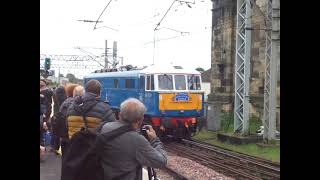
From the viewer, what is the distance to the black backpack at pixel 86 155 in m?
3.84

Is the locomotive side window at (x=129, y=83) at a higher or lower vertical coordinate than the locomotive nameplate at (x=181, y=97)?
higher

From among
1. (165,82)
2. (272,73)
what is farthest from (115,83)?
(272,73)

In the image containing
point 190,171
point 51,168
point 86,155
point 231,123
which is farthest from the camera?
point 231,123

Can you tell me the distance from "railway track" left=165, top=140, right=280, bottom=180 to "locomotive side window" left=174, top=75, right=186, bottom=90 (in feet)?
6.78

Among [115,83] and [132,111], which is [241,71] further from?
[132,111]

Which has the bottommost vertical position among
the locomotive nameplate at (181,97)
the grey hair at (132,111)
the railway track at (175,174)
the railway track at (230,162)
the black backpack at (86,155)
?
the railway track at (230,162)

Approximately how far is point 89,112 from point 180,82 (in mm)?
12899

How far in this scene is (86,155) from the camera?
3832 mm

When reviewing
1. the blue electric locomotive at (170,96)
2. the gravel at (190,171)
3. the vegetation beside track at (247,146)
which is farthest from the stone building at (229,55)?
the gravel at (190,171)

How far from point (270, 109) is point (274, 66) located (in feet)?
4.36

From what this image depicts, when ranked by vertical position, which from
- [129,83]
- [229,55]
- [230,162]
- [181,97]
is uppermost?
[229,55]

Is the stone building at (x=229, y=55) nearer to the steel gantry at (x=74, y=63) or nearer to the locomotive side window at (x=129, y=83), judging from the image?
the locomotive side window at (x=129, y=83)

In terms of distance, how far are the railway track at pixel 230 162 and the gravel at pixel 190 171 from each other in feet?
1.12
